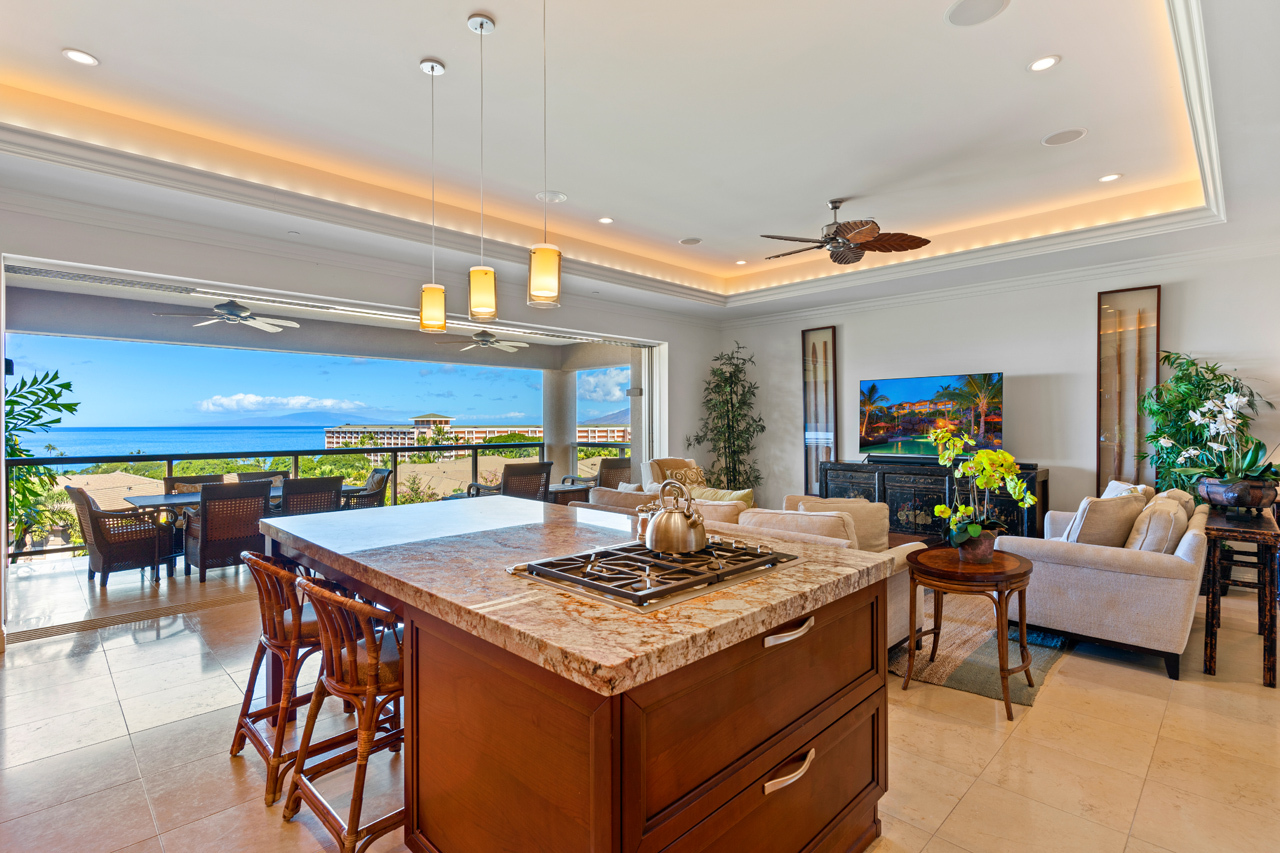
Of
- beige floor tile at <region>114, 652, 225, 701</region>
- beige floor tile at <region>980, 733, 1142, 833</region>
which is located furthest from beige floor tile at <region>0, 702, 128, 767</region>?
beige floor tile at <region>980, 733, 1142, 833</region>

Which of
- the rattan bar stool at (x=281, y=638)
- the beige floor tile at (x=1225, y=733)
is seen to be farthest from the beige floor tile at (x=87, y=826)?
the beige floor tile at (x=1225, y=733)

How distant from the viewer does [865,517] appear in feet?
11.1

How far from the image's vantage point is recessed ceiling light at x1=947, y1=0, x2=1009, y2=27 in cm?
231

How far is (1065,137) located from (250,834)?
4866 millimetres

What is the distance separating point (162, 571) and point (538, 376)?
640 centimetres

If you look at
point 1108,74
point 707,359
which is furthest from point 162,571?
point 1108,74

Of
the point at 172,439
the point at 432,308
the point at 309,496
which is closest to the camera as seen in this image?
the point at 432,308

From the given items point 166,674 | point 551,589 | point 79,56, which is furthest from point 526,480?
point 551,589

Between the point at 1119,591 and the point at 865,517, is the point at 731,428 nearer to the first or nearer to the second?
the point at 865,517

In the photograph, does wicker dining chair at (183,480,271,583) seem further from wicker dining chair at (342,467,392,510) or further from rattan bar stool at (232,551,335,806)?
rattan bar stool at (232,551,335,806)

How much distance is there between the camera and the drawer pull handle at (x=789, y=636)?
1390mm

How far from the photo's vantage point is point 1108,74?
110 inches

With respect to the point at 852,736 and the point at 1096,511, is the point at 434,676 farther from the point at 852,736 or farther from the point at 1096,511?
the point at 1096,511

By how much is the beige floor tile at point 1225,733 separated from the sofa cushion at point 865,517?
1.36 m
